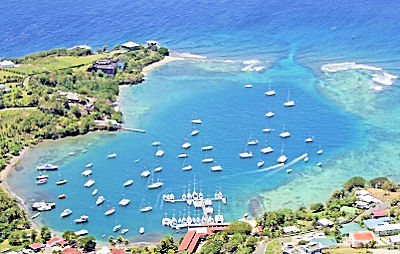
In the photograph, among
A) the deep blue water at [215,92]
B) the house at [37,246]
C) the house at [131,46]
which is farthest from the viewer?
the house at [131,46]

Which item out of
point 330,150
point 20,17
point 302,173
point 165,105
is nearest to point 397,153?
point 330,150

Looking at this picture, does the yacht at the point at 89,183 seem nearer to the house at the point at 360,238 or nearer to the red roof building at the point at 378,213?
the house at the point at 360,238

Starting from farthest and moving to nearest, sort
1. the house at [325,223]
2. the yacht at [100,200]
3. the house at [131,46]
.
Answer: the house at [131,46]
the yacht at [100,200]
the house at [325,223]

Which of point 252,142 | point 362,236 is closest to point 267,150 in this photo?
point 252,142

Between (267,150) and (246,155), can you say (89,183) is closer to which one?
(246,155)

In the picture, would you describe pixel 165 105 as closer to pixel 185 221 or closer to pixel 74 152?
pixel 74 152

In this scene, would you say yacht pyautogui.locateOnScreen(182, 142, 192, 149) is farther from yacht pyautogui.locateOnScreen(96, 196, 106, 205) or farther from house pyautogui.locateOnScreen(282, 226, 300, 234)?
house pyautogui.locateOnScreen(282, 226, 300, 234)

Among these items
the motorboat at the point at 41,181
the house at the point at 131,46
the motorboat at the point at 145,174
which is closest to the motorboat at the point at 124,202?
the motorboat at the point at 145,174
